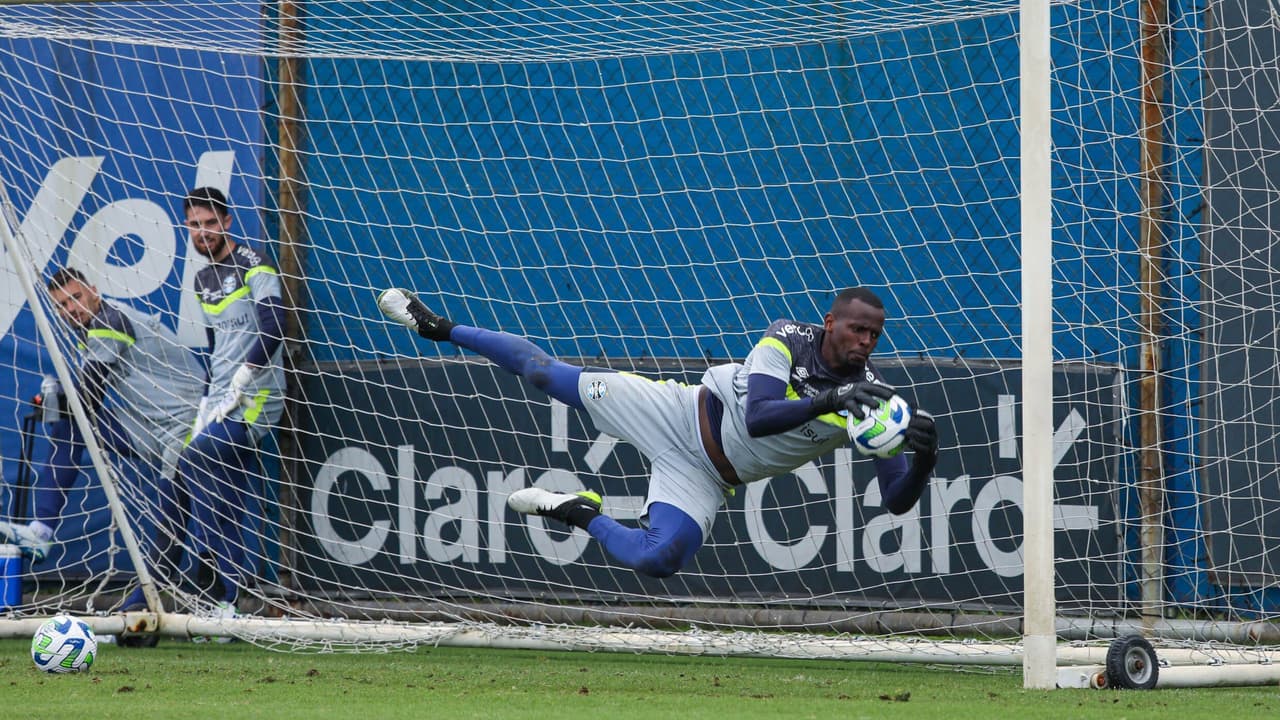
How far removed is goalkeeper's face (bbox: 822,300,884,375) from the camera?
17.4 feet

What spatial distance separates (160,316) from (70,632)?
2.94 m

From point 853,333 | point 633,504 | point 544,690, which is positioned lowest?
point 633,504

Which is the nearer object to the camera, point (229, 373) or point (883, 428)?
point (883, 428)

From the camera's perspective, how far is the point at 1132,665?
5.29 meters

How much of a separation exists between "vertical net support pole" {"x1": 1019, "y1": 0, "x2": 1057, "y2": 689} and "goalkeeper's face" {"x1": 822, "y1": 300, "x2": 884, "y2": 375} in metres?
0.54

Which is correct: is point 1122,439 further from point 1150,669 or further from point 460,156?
point 460,156

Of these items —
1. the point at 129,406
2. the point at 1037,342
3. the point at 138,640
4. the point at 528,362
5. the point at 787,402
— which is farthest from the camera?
the point at 129,406

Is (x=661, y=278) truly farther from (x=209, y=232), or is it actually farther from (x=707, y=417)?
(x=209, y=232)

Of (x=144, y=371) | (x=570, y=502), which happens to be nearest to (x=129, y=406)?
(x=144, y=371)

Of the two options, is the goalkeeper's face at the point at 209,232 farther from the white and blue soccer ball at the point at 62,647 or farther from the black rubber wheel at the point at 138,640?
the white and blue soccer ball at the point at 62,647

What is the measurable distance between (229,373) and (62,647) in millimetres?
2375

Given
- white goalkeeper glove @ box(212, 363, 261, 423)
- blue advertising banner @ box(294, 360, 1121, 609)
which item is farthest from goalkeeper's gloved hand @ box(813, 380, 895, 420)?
white goalkeeper glove @ box(212, 363, 261, 423)

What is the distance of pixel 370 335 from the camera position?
825 cm

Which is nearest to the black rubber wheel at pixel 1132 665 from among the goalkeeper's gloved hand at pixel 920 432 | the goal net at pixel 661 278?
the goal net at pixel 661 278
